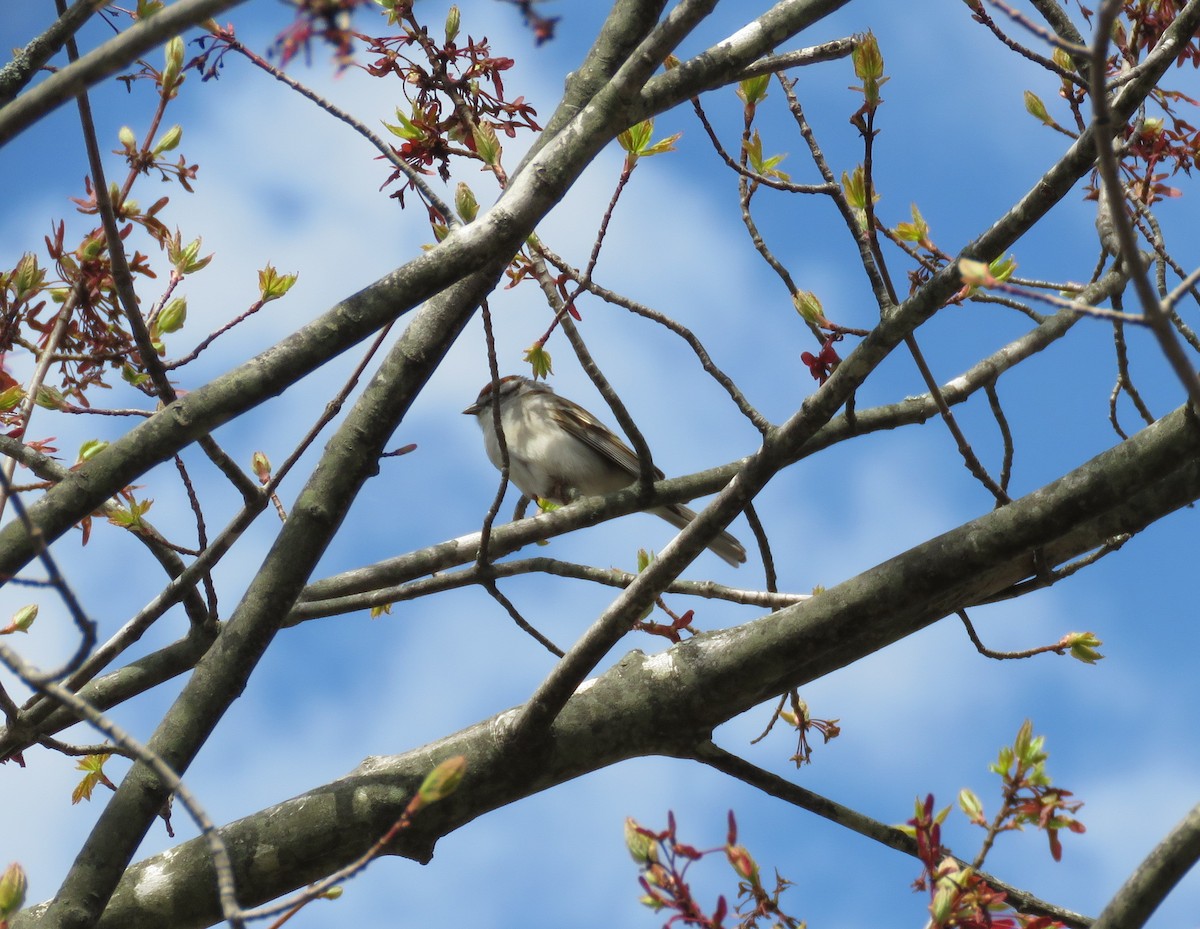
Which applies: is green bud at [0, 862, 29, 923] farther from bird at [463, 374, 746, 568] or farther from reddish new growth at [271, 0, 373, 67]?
bird at [463, 374, 746, 568]

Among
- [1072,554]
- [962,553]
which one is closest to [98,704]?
[962,553]

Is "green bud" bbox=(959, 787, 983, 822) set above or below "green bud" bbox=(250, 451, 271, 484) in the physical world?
below

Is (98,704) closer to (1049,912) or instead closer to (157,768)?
(157,768)

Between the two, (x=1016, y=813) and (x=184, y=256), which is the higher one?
(x=184, y=256)

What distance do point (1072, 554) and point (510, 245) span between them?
1862mm

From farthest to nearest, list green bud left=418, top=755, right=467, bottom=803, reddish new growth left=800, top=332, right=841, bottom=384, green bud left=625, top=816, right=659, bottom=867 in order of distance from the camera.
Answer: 1. reddish new growth left=800, top=332, right=841, bottom=384
2. green bud left=625, top=816, right=659, bottom=867
3. green bud left=418, top=755, right=467, bottom=803

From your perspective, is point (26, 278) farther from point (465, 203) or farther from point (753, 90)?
point (753, 90)

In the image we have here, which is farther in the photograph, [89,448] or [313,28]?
[89,448]

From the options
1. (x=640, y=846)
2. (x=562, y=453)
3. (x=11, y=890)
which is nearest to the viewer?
(x=11, y=890)

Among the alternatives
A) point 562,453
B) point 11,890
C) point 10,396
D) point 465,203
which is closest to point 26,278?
point 10,396

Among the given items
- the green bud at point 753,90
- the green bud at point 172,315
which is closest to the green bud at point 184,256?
the green bud at point 172,315

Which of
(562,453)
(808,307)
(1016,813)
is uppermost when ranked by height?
(562,453)

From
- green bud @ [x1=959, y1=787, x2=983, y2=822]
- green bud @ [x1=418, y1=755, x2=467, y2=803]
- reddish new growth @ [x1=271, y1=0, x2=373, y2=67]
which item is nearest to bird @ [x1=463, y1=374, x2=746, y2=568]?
green bud @ [x1=959, y1=787, x2=983, y2=822]

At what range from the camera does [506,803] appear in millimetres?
3504
